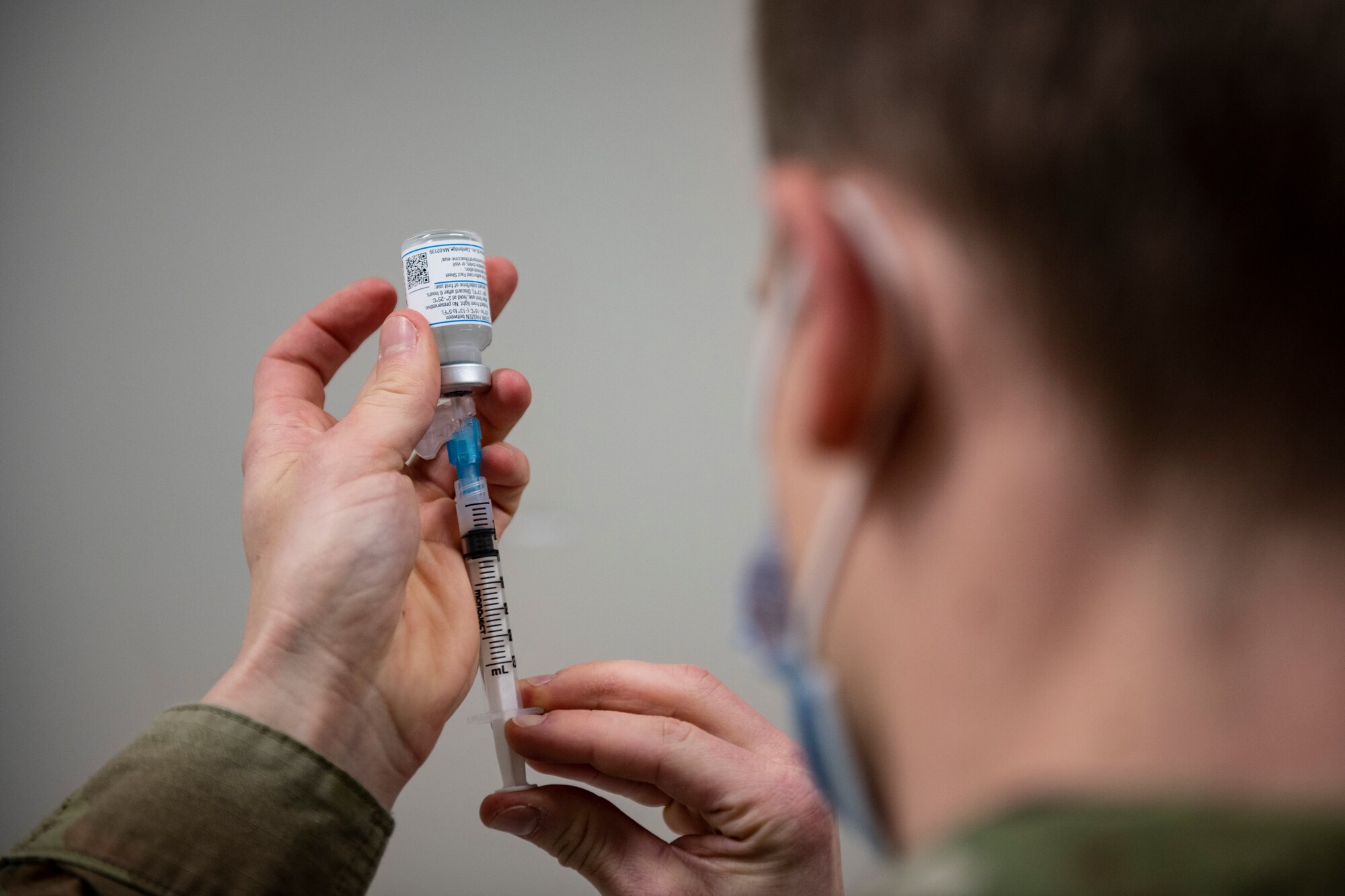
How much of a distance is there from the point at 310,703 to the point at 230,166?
965 millimetres

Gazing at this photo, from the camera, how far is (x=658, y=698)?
1.02 metres

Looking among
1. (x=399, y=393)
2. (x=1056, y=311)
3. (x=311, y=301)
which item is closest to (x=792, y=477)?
(x=1056, y=311)

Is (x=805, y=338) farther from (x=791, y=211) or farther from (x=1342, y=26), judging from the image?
(x=1342, y=26)

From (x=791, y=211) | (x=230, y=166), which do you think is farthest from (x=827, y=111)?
(x=230, y=166)

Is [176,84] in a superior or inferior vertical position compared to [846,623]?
superior

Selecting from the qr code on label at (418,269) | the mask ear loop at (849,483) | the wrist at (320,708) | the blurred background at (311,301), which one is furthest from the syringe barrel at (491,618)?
the mask ear loop at (849,483)

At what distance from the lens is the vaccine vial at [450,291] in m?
0.95

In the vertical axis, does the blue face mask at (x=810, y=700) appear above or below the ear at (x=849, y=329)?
below

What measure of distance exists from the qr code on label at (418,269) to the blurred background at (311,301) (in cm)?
47

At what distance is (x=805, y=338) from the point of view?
0.46 meters

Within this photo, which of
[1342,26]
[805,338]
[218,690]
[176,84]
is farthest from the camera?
[176,84]

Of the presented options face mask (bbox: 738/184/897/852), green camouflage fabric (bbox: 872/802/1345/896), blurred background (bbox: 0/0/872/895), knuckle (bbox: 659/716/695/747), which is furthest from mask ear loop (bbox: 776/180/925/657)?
blurred background (bbox: 0/0/872/895)

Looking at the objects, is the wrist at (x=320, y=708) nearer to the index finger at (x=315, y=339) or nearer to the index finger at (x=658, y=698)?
the index finger at (x=658, y=698)

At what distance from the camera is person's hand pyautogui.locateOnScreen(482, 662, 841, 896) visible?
0.96 metres
